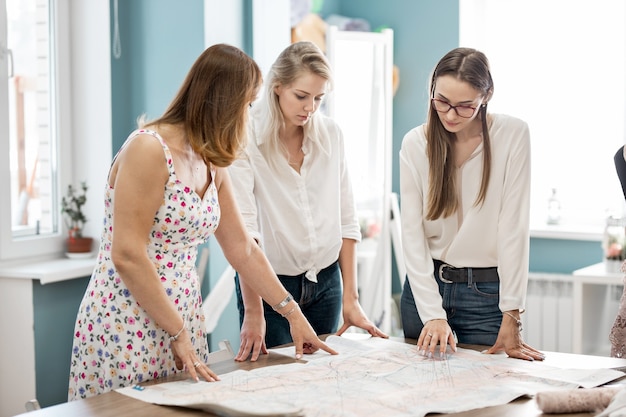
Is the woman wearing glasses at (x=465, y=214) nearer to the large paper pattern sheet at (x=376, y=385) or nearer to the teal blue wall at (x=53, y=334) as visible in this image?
the large paper pattern sheet at (x=376, y=385)

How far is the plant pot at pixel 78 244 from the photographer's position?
3580 mm

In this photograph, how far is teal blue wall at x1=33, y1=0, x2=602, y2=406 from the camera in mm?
3316

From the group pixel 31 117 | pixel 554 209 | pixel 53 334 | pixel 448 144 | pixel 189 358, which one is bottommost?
pixel 53 334

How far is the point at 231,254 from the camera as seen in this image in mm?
2068

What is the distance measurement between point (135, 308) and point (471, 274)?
0.83 metres

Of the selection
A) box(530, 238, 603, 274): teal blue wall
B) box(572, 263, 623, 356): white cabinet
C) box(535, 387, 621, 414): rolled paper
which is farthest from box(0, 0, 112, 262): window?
box(535, 387, 621, 414): rolled paper

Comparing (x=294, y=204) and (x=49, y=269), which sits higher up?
(x=294, y=204)

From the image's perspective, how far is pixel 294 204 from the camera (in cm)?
232

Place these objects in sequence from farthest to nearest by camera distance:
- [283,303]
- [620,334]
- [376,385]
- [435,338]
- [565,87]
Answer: [565,87] → [620,334] → [283,303] → [435,338] → [376,385]

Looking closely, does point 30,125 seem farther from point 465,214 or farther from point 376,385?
point 376,385

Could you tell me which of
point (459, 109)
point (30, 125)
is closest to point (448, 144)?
point (459, 109)

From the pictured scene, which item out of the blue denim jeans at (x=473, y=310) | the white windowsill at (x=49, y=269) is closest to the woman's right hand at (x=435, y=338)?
the blue denim jeans at (x=473, y=310)

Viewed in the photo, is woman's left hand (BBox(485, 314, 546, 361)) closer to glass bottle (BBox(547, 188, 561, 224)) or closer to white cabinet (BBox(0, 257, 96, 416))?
white cabinet (BBox(0, 257, 96, 416))

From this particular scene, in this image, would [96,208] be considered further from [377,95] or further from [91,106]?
[377,95]
